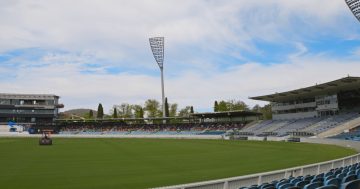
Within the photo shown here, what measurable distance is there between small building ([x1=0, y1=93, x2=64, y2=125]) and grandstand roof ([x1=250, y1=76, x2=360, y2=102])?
64.7 m

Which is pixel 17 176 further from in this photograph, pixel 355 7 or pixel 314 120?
pixel 314 120

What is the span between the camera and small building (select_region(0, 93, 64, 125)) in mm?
104625

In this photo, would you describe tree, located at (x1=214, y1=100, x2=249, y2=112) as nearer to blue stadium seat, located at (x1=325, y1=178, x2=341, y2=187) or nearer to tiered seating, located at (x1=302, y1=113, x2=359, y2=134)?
tiered seating, located at (x1=302, y1=113, x2=359, y2=134)

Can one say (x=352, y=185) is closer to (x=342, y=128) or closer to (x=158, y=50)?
(x=342, y=128)

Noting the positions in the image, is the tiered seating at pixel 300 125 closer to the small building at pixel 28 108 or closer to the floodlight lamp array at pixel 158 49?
the floodlight lamp array at pixel 158 49

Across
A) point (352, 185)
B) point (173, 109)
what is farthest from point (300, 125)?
point (173, 109)

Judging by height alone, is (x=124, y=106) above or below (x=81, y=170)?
above

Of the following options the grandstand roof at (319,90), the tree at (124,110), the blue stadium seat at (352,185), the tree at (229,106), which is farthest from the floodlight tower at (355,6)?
the tree at (124,110)

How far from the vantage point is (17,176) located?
61.2 ft

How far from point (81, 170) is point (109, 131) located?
80.4 meters

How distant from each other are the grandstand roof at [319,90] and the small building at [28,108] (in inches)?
2546

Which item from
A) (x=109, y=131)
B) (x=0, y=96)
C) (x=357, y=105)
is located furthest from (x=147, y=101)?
(x=357, y=105)

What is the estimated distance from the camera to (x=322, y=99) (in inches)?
2434

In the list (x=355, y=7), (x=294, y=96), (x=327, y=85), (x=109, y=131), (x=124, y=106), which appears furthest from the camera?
(x=124, y=106)
